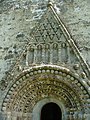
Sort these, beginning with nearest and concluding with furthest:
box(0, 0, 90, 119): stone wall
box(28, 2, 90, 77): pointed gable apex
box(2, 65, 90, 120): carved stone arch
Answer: box(2, 65, 90, 120): carved stone arch
box(28, 2, 90, 77): pointed gable apex
box(0, 0, 90, 119): stone wall

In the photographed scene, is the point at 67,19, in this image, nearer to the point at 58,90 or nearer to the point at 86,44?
the point at 86,44

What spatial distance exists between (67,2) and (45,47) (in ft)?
5.05

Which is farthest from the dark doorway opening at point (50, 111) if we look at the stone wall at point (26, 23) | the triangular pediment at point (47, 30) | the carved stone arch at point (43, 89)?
the triangular pediment at point (47, 30)

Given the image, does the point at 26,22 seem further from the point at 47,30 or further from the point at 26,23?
the point at 47,30

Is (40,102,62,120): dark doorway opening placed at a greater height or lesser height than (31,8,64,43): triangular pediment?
lesser

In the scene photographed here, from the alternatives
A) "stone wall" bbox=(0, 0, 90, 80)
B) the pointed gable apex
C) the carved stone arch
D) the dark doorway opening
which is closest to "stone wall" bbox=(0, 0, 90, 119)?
"stone wall" bbox=(0, 0, 90, 80)

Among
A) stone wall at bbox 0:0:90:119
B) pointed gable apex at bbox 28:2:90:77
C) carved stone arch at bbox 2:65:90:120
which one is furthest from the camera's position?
stone wall at bbox 0:0:90:119

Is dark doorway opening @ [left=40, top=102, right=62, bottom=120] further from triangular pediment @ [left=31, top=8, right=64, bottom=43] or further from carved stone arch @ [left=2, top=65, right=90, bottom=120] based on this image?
triangular pediment @ [left=31, top=8, right=64, bottom=43]

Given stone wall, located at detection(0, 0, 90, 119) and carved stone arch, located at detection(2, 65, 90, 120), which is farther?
stone wall, located at detection(0, 0, 90, 119)

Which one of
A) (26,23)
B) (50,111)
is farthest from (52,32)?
(50,111)

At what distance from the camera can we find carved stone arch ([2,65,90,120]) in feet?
21.6

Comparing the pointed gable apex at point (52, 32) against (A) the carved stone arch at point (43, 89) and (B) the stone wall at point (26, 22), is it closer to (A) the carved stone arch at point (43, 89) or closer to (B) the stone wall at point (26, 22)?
(B) the stone wall at point (26, 22)

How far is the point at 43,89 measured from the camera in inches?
275

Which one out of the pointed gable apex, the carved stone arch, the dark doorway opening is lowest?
the dark doorway opening
